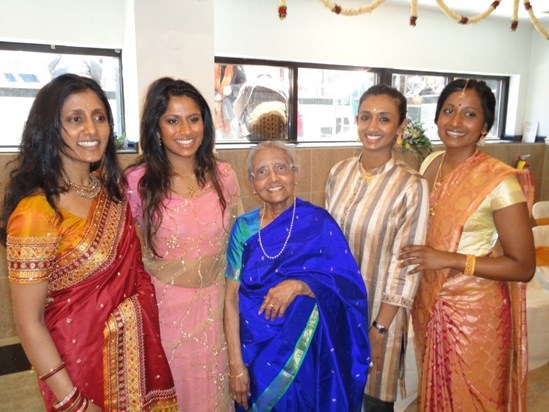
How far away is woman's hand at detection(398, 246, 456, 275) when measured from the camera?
1.46 m

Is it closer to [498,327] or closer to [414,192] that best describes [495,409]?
[498,327]

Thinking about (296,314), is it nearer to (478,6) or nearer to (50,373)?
(50,373)

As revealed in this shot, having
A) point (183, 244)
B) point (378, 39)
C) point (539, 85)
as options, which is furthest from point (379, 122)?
point (539, 85)

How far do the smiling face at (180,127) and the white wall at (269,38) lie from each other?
1.54 metres

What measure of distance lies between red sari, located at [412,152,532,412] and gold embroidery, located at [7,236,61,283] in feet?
Result: 4.30

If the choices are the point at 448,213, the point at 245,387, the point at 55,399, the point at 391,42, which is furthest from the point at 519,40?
the point at 55,399

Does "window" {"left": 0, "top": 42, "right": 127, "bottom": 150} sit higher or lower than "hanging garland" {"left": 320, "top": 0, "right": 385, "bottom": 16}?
lower

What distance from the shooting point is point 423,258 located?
57.4 inches

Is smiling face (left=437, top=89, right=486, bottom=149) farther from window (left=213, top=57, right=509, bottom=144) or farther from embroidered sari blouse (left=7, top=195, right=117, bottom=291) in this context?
window (left=213, top=57, right=509, bottom=144)

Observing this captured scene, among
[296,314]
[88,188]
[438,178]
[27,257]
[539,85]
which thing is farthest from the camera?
[539,85]

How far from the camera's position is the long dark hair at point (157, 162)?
4.97 ft

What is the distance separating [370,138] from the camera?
1548mm

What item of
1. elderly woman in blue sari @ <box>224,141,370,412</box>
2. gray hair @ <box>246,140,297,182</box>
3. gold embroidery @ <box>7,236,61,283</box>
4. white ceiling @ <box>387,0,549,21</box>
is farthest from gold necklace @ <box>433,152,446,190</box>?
white ceiling @ <box>387,0,549,21</box>

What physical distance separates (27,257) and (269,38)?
3.23 meters
